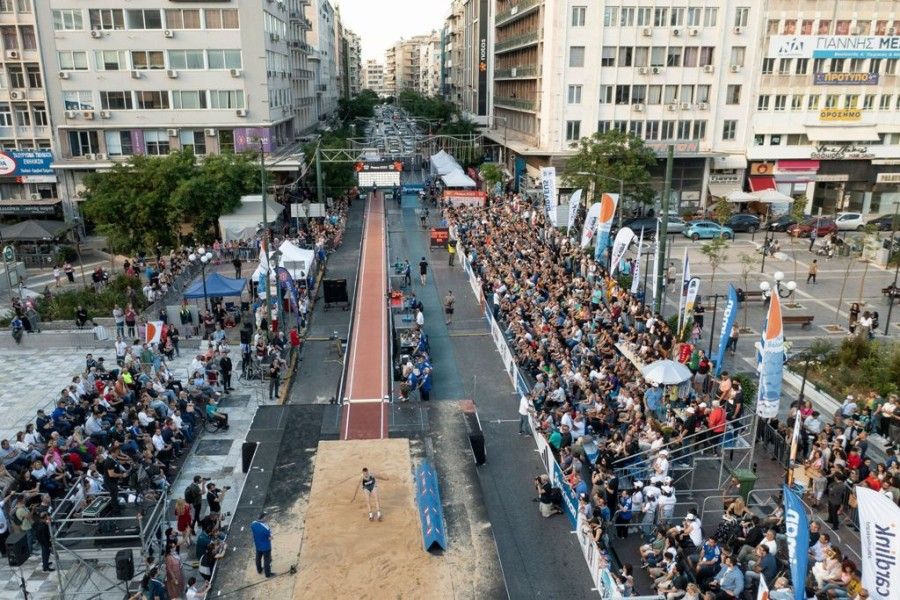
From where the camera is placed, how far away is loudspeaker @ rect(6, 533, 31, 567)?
15.0 m

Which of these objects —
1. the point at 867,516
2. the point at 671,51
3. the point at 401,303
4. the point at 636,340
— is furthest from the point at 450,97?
the point at 867,516

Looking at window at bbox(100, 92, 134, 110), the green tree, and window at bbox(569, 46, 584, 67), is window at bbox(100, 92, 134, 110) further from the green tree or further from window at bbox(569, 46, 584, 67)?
window at bbox(569, 46, 584, 67)

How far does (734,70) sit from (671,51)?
201 inches

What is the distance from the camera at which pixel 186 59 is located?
51.2 metres

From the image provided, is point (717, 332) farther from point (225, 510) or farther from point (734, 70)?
point (734, 70)

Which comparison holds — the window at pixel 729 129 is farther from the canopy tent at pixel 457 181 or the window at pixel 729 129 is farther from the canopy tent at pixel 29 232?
the canopy tent at pixel 29 232

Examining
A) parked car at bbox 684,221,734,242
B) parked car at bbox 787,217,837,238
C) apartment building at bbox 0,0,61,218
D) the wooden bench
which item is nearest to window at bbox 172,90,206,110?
apartment building at bbox 0,0,61,218

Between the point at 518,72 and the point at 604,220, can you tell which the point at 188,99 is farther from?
the point at 604,220

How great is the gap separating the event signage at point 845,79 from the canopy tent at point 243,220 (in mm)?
41892

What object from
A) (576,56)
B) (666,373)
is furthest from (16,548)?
(576,56)

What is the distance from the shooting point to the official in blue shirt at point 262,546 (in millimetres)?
14047

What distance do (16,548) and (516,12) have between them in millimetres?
63677

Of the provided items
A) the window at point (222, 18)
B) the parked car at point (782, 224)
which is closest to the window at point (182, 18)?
the window at point (222, 18)

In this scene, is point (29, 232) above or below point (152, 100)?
below
